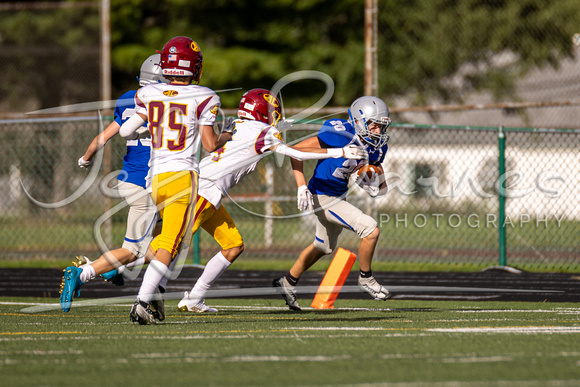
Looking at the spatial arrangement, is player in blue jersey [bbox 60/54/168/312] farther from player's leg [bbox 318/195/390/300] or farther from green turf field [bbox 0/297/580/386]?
player's leg [bbox 318/195/390/300]

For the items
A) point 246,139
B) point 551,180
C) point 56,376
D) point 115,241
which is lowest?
point 115,241

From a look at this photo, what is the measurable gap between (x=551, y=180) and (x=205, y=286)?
34.1ft

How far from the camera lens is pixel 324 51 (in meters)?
25.7

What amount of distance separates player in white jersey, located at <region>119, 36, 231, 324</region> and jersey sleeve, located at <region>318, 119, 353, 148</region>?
1.74 m

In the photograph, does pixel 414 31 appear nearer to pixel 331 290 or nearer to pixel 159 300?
pixel 331 290

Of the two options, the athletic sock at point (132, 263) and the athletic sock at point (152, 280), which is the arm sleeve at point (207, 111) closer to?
the athletic sock at point (152, 280)

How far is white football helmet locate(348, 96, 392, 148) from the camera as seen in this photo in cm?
793

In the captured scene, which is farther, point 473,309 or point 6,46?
point 6,46

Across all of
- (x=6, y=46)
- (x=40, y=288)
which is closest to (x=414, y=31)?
(x=6, y=46)

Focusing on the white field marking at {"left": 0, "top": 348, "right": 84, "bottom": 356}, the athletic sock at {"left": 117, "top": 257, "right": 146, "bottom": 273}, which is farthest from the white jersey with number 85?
the white field marking at {"left": 0, "top": 348, "right": 84, "bottom": 356}

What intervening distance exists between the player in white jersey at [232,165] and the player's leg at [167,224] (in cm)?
81

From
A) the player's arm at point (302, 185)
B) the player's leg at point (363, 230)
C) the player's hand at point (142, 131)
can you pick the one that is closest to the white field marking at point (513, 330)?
the player's leg at point (363, 230)

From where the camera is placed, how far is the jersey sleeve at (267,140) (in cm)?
733

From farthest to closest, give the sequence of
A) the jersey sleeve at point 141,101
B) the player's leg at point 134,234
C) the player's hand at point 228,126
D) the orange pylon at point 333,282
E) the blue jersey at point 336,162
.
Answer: the orange pylon at point 333,282 < the blue jersey at point 336,162 < the player's leg at point 134,234 < the player's hand at point 228,126 < the jersey sleeve at point 141,101
